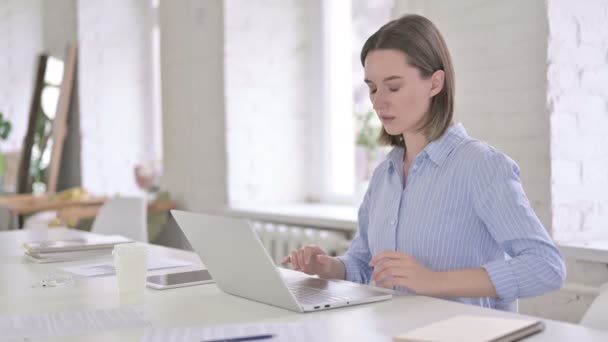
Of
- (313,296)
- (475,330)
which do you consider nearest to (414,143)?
(313,296)

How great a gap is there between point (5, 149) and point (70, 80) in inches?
40.8

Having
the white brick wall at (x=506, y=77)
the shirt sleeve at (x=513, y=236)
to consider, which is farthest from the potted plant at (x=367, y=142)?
the shirt sleeve at (x=513, y=236)

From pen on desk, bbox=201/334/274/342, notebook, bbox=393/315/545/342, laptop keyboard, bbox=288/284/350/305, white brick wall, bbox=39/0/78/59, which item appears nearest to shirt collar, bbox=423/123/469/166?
laptop keyboard, bbox=288/284/350/305

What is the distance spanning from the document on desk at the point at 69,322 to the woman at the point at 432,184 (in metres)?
0.45

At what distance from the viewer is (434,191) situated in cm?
164

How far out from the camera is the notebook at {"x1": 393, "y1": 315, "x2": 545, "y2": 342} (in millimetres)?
1058

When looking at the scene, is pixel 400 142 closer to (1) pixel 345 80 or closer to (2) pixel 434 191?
(2) pixel 434 191

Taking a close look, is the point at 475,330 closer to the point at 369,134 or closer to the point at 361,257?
the point at 361,257

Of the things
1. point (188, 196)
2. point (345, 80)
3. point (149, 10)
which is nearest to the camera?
point (345, 80)

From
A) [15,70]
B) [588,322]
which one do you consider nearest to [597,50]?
[588,322]

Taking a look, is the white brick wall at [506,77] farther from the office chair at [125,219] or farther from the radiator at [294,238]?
the office chair at [125,219]

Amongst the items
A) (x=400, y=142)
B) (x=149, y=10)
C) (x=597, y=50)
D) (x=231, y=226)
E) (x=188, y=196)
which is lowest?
(x=188, y=196)

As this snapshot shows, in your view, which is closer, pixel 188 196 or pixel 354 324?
pixel 354 324

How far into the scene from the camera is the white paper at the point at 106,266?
1.83 meters
